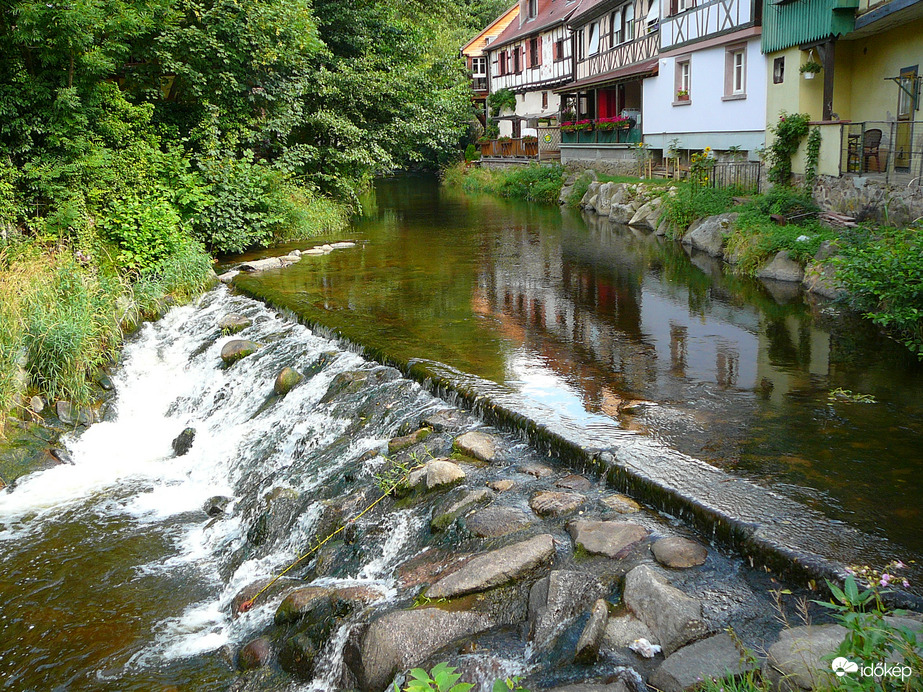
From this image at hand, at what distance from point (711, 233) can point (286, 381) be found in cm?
1084

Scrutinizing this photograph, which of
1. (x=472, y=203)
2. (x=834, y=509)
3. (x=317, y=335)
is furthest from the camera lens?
(x=472, y=203)

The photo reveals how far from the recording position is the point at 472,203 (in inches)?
1185

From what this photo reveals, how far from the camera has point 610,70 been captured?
33094mm

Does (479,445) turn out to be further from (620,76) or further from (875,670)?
(620,76)

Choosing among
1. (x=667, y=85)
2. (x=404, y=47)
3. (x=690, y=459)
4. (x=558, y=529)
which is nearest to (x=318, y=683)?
(x=558, y=529)

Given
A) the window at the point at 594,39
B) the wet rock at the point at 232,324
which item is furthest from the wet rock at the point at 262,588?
the window at the point at 594,39

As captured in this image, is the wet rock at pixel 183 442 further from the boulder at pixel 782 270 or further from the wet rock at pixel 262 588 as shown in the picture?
the boulder at pixel 782 270

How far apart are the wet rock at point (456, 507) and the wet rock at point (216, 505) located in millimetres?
2642

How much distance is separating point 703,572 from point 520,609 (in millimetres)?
1259

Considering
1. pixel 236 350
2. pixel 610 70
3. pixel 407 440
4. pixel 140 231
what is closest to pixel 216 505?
pixel 407 440

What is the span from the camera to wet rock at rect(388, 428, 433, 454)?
7.62 m

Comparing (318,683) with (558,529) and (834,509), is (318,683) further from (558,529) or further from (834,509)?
(834,509)

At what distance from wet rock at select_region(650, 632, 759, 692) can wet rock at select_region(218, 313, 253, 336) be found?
9100 millimetres

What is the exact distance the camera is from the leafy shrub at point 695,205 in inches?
705
